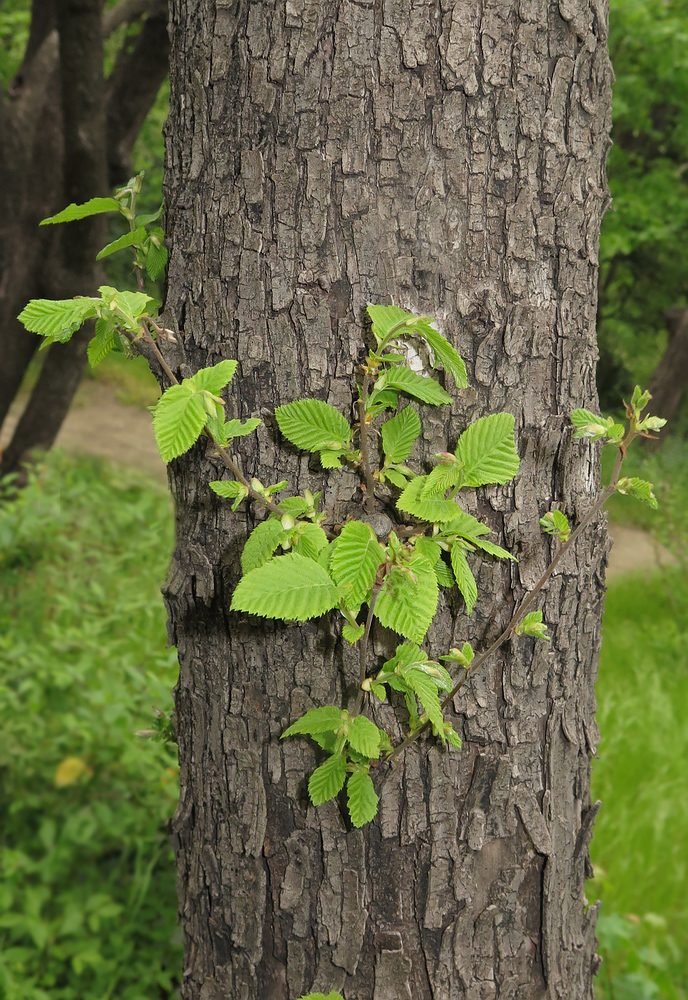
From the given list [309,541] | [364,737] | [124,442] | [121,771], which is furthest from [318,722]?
[124,442]

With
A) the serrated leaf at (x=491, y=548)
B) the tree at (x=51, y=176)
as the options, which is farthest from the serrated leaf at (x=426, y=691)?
the tree at (x=51, y=176)

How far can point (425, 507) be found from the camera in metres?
1.05

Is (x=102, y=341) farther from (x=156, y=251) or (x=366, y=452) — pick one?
(x=366, y=452)

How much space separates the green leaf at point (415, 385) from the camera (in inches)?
40.2

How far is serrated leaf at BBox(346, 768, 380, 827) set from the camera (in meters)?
1.12

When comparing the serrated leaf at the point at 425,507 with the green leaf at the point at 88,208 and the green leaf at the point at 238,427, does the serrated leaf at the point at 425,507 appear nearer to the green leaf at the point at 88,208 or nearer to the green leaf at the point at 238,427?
the green leaf at the point at 238,427

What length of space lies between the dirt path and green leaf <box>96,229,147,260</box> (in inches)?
239

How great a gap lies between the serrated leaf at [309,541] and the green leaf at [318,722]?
0.80ft

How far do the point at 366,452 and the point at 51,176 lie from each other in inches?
189

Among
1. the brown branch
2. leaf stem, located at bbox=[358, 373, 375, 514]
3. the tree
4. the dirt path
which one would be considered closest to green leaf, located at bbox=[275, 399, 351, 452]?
leaf stem, located at bbox=[358, 373, 375, 514]

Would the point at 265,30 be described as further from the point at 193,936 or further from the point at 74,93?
the point at 74,93

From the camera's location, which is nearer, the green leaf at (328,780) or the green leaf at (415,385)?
the green leaf at (415,385)

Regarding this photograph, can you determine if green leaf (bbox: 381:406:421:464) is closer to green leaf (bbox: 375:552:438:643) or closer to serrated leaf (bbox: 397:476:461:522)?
serrated leaf (bbox: 397:476:461:522)

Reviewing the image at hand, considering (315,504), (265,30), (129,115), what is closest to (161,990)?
(315,504)
